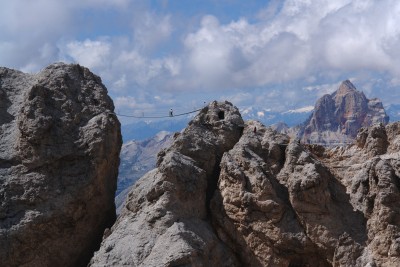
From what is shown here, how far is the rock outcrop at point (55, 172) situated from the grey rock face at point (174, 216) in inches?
67.4

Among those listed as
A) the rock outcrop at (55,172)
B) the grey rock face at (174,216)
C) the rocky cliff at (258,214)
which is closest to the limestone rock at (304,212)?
the rocky cliff at (258,214)

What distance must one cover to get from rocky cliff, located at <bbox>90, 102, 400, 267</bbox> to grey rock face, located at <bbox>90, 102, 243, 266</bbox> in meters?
0.03

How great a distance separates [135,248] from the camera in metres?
17.1

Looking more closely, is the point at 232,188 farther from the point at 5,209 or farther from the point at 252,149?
the point at 5,209

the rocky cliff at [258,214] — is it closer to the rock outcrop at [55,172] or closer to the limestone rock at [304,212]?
the limestone rock at [304,212]

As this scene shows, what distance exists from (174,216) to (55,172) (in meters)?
4.87

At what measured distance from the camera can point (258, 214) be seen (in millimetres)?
18094

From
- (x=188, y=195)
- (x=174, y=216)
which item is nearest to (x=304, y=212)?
(x=188, y=195)

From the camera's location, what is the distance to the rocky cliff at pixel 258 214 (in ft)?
55.7

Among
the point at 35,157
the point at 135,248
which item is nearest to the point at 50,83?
the point at 35,157

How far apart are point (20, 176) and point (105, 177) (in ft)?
10.0

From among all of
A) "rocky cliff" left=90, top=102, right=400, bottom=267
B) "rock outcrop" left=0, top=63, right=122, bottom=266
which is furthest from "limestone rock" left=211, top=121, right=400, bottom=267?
"rock outcrop" left=0, top=63, right=122, bottom=266

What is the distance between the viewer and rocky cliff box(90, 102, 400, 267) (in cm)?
1698

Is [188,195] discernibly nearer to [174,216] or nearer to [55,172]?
[174,216]
